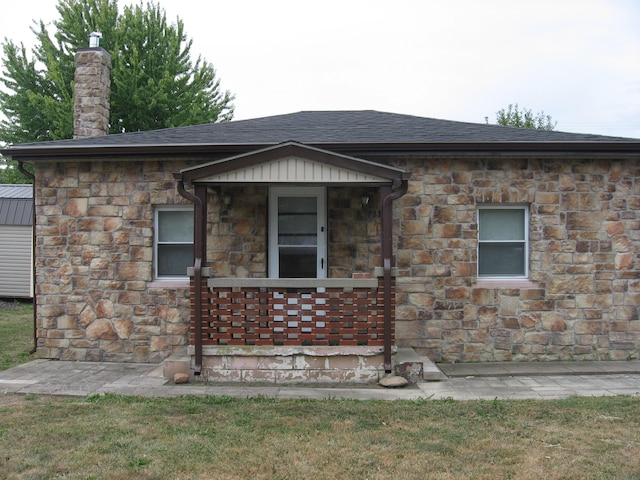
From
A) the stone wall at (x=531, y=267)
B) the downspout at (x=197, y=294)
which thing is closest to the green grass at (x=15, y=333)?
the downspout at (x=197, y=294)

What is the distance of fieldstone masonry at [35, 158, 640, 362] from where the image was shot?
7.56 metres

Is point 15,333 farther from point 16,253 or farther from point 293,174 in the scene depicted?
point 293,174

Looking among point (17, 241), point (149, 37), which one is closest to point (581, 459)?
point (17, 241)

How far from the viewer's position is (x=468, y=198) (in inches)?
298

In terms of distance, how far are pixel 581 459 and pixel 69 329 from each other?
21.3 ft

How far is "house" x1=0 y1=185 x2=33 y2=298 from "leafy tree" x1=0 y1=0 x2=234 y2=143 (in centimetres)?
750

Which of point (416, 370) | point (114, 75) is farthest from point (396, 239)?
point (114, 75)

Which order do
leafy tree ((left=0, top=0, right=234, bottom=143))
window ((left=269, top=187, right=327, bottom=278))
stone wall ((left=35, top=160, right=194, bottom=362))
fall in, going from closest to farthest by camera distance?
stone wall ((left=35, top=160, right=194, bottom=362)), window ((left=269, top=187, right=327, bottom=278)), leafy tree ((left=0, top=0, right=234, bottom=143))

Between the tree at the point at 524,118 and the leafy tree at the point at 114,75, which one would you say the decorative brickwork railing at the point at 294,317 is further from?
the tree at the point at 524,118

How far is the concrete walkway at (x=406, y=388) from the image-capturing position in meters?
6.00

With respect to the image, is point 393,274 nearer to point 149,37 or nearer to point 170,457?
point 170,457

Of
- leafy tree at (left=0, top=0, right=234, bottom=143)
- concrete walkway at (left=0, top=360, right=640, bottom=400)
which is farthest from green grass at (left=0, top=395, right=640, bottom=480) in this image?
leafy tree at (left=0, top=0, right=234, bottom=143)

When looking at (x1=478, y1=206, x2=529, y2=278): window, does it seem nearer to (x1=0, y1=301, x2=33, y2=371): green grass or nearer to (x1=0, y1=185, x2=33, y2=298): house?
(x1=0, y1=301, x2=33, y2=371): green grass

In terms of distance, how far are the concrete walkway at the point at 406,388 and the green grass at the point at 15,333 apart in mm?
629
